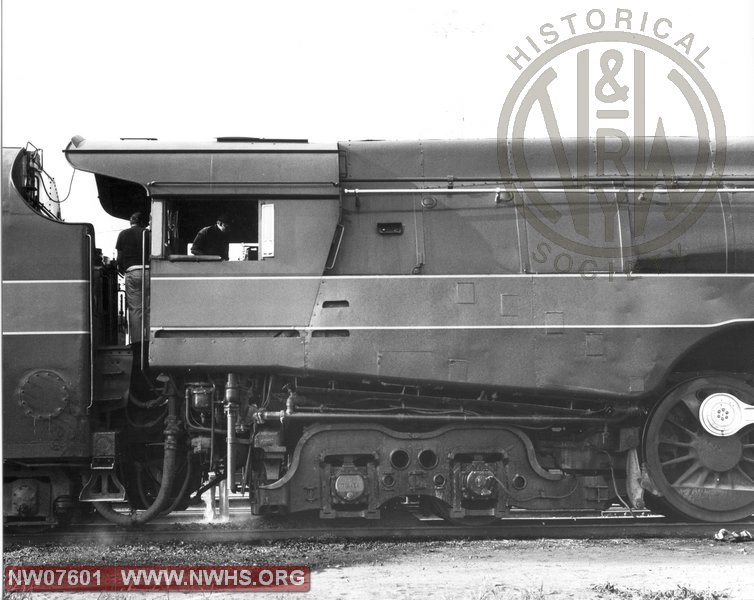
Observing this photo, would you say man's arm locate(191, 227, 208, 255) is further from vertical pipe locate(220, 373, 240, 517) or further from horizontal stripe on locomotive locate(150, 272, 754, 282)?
vertical pipe locate(220, 373, 240, 517)

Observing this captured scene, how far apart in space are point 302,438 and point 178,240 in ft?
7.68

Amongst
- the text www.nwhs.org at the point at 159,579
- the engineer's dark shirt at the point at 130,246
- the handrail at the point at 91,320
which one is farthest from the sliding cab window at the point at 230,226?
the text www.nwhs.org at the point at 159,579

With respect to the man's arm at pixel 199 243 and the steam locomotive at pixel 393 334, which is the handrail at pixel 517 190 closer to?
the steam locomotive at pixel 393 334

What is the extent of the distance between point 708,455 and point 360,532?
142 inches

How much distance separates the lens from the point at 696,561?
292 inches

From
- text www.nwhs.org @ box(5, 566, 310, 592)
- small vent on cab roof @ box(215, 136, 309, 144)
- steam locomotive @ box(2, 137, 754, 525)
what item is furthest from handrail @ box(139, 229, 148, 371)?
text www.nwhs.org @ box(5, 566, 310, 592)

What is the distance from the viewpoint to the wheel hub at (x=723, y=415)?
8578 millimetres

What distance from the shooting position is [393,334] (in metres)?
8.19

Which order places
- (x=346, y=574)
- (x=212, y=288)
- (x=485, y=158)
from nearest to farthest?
(x=346, y=574) → (x=212, y=288) → (x=485, y=158)

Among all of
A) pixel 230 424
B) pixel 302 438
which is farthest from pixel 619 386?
pixel 230 424

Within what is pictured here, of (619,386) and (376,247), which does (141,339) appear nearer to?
(376,247)

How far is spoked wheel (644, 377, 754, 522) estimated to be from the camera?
28.2 feet

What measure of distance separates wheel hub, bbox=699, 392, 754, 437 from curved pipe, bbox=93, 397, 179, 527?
17.4 ft

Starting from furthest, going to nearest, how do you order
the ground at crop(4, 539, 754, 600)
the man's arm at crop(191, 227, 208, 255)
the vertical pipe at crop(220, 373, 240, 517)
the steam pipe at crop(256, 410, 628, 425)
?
the man's arm at crop(191, 227, 208, 255)
the steam pipe at crop(256, 410, 628, 425)
the vertical pipe at crop(220, 373, 240, 517)
the ground at crop(4, 539, 754, 600)
